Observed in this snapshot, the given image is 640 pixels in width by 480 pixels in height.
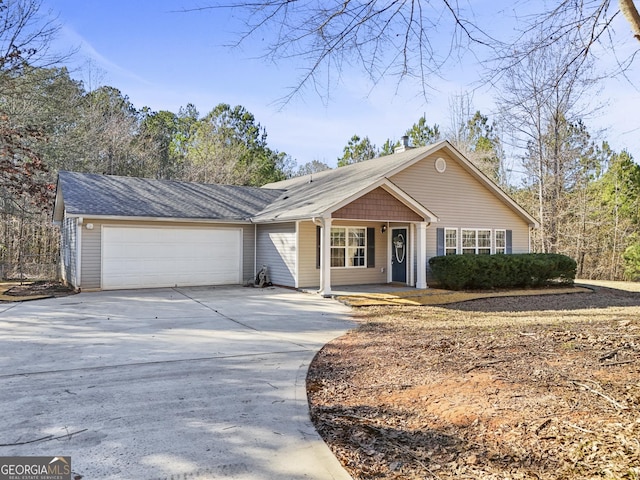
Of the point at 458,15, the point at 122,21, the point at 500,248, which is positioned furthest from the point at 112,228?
Answer: the point at 500,248

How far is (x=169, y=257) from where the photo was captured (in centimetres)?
1429

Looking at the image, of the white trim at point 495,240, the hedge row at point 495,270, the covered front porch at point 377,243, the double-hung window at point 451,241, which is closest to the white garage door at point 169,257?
the covered front porch at point 377,243

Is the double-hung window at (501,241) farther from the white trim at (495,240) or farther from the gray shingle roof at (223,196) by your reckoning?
the gray shingle roof at (223,196)

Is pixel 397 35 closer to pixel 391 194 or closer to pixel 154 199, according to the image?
pixel 391 194

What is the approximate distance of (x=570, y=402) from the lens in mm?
3682

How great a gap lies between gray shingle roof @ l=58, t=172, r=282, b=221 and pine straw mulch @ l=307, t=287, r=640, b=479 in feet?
30.9

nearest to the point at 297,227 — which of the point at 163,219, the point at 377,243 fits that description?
the point at 377,243

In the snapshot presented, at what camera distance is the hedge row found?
45.7 ft

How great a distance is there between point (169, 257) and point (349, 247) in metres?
5.93

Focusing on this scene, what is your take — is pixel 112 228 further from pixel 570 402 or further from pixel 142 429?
pixel 570 402

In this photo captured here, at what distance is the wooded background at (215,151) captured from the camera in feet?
42.9

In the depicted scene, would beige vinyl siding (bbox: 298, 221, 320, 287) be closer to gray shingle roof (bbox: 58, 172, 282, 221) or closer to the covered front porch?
the covered front porch

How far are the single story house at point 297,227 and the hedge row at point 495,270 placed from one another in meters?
0.81

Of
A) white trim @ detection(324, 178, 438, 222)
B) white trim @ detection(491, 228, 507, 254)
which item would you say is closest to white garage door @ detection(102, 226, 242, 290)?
white trim @ detection(324, 178, 438, 222)
